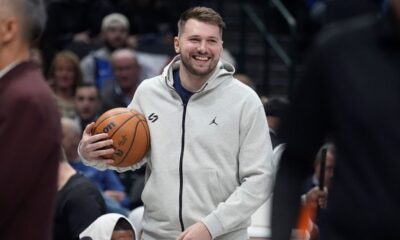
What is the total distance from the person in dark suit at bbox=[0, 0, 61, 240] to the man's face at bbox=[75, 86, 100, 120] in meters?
7.54

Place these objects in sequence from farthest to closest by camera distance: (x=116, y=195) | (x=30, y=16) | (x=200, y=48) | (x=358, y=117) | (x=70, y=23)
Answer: (x=70, y=23) → (x=116, y=195) → (x=200, y=48) → (x=30, y=16) → (x=358, y=117)

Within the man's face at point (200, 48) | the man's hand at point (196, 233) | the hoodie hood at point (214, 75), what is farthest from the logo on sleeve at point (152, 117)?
the man's hand at point (196, 233)

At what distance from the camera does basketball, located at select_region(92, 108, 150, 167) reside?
6.34 m

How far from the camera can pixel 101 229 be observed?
7.24m

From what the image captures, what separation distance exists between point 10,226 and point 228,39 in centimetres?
1123

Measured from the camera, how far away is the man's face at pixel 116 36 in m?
13.2

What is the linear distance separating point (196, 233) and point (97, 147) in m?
0.71

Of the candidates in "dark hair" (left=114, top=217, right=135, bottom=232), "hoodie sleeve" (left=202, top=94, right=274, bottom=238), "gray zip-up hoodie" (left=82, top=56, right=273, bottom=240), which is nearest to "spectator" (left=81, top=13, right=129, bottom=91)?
"dark hair" (left=114, top=217, right=135, bottom=232)

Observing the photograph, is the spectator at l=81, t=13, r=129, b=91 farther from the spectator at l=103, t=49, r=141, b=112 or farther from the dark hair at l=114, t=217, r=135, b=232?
the dark hair at l=114, t=217, r=135, b=232

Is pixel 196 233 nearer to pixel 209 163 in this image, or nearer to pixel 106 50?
pixel 209 163

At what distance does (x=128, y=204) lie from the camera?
983cm

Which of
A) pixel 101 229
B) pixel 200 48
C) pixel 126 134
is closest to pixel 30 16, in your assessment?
pixel 126 134

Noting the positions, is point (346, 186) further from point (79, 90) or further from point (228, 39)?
point (228, 39)

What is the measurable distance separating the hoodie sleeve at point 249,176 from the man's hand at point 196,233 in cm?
2
